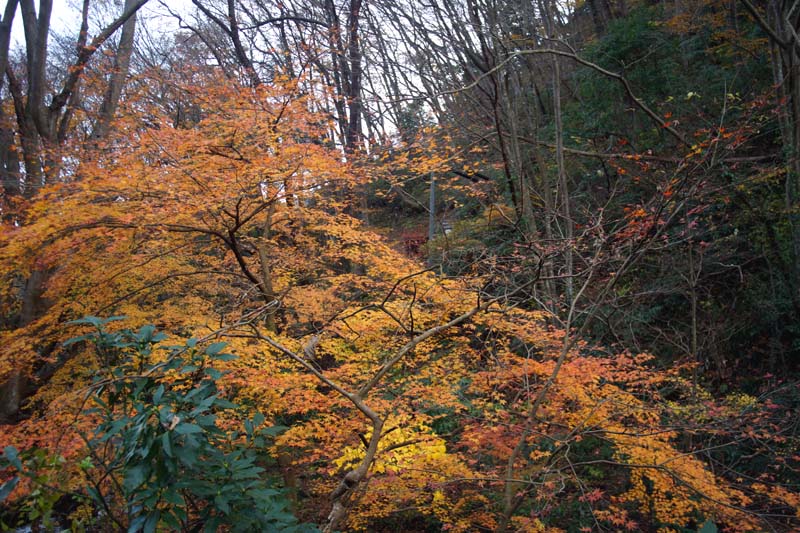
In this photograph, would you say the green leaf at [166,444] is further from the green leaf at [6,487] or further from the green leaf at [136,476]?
the green leaf at [6,487]

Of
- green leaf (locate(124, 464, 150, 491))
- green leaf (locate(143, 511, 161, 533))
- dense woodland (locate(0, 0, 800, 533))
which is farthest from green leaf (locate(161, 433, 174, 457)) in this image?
dense woodland (locate(0, 0, 800, 533))

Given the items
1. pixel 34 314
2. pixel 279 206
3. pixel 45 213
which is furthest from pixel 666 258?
pixel 34 314

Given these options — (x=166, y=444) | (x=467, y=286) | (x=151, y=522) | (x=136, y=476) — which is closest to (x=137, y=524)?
(x=151, y=522)

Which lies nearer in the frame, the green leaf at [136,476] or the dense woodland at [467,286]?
the green leaf at [136,476]

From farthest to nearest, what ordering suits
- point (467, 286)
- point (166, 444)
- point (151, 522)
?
point (467, 286) → point (151, 522) → point (166, 444)

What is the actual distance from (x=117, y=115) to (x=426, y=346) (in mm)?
7266

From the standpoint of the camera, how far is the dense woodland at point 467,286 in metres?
5.38

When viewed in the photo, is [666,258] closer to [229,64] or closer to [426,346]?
[426,346]

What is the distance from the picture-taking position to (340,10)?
42.6ft

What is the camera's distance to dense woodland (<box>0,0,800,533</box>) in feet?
17.6

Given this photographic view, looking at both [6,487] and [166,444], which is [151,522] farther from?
[6,487]

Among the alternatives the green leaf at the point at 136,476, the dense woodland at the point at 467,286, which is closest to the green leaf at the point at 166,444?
the green leaf at the point at 136,476

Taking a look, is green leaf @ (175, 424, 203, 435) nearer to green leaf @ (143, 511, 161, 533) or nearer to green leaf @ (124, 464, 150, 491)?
green leaf @ (124, 464, 150, 491)

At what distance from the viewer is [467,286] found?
5.34 metres
